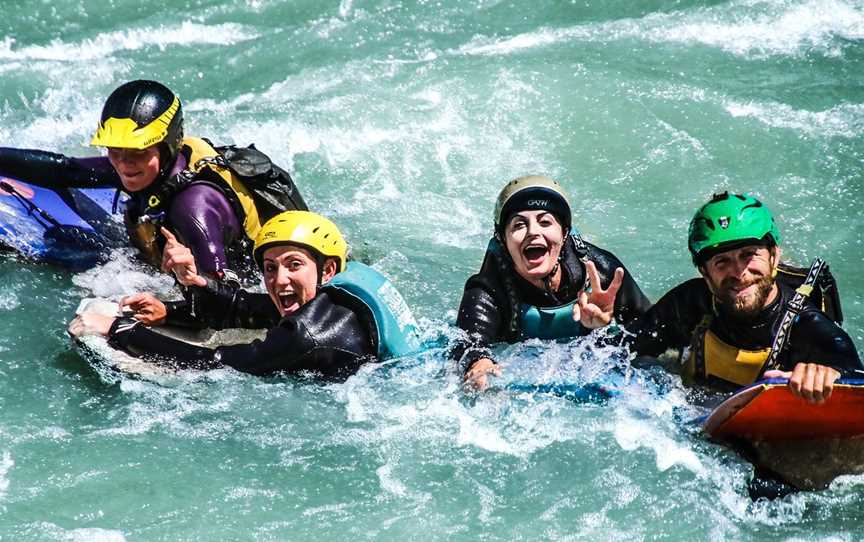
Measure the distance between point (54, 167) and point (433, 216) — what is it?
288cm

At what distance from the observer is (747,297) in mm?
5852

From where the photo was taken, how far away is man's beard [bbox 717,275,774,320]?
19.2 ft

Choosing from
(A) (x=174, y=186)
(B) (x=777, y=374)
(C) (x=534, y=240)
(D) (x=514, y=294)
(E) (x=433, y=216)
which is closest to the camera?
(B) (x=777, y=374)

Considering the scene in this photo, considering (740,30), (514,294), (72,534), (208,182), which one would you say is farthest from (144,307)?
(740,30)

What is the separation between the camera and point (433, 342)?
677cm

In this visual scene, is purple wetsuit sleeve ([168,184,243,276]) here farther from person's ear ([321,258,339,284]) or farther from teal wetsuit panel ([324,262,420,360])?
teal wetsuit panel ([324,262,420,360])

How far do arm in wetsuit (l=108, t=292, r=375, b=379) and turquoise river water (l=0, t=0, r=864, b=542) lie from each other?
0.14m

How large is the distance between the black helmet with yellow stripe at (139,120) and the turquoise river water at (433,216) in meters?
1.02

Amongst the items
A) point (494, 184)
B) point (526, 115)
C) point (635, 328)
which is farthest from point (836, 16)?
point (635, 328)

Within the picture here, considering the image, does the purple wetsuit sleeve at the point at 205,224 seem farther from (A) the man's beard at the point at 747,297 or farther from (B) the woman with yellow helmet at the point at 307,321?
(A) the man's beard at the point at 747,297

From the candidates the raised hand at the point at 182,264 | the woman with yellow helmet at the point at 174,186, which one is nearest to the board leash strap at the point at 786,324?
the raised hand at the point at 182,264

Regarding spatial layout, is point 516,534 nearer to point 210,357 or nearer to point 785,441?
point 785,441

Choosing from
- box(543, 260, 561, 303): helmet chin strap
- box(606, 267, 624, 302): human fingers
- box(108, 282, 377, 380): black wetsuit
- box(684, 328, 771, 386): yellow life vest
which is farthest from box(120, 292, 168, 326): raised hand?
box(684, 328, 771, 386): yellow life vest

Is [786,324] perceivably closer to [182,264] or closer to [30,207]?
[182,264]
